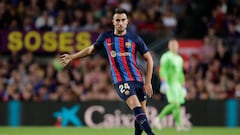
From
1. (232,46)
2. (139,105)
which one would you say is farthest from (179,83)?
(139,105)

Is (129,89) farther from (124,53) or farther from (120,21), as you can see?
(120,21)

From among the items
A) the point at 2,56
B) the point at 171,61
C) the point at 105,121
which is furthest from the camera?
the point at 2,56

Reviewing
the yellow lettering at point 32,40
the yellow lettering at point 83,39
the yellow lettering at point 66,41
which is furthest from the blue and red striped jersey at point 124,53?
the yellow lettering at point 32,40

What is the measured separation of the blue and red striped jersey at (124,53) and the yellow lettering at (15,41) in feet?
34.8

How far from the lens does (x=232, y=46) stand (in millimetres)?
20750

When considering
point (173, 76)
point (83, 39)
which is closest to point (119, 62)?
point (173, 76)

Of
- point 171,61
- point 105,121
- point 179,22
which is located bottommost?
point 105,121

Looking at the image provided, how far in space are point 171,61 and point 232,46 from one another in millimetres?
A: 4769

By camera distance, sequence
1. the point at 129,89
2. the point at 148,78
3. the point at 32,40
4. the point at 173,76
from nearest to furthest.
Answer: the point at 148,78 → the point at 129,89 → the point at 173,76 → the point at 32,40

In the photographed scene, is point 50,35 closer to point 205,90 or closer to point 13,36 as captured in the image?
point 13,36

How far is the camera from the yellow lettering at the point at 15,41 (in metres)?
21.3

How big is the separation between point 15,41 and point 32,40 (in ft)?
1.62

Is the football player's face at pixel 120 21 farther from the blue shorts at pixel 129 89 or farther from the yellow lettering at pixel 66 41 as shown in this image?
the yellow lettering at pixel 66 41

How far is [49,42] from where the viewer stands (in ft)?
69.7
